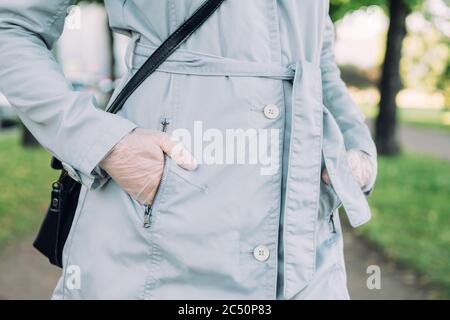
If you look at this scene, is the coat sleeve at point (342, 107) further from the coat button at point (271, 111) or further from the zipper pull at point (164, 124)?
the zipper pull at point (164, 124)

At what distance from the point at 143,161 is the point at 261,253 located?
350 millimetres

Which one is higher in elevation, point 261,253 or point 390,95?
point 261,253

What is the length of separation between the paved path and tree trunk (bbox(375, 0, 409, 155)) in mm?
5727

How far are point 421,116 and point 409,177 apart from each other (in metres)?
22.0

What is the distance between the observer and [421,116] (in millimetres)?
30906

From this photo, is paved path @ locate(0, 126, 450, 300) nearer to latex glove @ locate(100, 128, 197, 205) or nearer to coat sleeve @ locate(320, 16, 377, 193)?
coat sleeve @ locate(320, 16, 377, 193)

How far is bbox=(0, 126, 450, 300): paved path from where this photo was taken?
489 centimetres

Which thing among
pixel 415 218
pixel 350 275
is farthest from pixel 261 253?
pixel 415 218

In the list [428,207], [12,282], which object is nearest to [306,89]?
[12,282]

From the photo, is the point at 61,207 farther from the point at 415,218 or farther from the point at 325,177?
the point at 415,218

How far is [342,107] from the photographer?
78.5 inches

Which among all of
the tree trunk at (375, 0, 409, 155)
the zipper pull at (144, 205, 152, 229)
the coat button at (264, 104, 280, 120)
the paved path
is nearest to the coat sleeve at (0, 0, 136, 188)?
the zipper pull at (144, 205, 152, 229)

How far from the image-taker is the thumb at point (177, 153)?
157cm

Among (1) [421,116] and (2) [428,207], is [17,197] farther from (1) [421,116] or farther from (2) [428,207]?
(1) [421,116]
